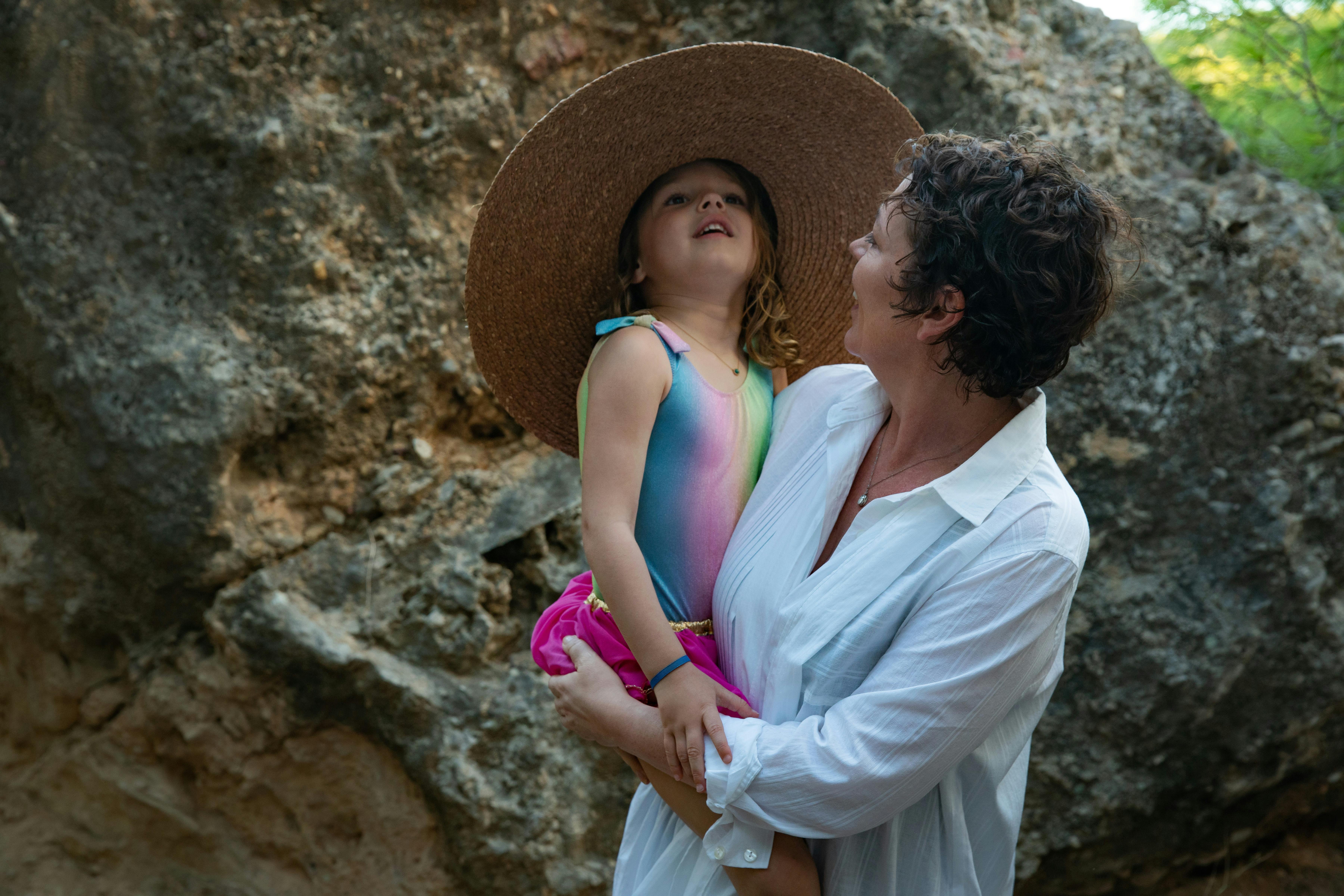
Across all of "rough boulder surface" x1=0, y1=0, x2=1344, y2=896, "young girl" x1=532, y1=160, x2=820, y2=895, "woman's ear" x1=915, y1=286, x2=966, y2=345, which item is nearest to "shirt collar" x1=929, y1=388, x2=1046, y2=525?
"woman's ear" x1=915, y1=286, x2=966, y2=345

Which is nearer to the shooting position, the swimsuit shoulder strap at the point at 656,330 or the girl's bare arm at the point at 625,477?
the girl's bare arm at the point at 625,477

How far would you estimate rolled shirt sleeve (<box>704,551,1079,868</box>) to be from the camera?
1270mm

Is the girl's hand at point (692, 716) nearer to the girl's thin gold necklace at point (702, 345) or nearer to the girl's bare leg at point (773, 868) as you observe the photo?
the girl's bare leg at point (773, 868)

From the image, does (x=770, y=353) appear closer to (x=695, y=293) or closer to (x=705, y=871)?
(x=695, y=293)

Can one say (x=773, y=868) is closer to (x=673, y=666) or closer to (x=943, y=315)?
(x=673, y=666)

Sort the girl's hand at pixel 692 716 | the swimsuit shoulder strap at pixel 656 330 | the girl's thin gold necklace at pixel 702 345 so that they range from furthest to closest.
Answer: the girl's thin gold necklace at pixel 702 345 → the swimsuit shoulder strap at pixel 656 330 → the girl's hand at pixel 692 716

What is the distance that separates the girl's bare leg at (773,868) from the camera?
141 cm

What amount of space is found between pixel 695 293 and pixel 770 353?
20 cm

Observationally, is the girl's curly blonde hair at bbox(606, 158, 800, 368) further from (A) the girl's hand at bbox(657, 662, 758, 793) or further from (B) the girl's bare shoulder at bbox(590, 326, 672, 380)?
(A) the girl's hand at bbox(657, 662, 758, 793)

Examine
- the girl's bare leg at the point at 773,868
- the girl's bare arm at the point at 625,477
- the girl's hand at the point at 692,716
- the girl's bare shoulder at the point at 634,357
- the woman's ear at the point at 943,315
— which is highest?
the woman's ear at the point at 943,315

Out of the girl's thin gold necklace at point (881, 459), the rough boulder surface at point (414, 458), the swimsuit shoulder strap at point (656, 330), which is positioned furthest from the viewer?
the rough boulder surface at point (414, 458)

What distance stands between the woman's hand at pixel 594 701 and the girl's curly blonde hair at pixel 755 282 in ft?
1.94

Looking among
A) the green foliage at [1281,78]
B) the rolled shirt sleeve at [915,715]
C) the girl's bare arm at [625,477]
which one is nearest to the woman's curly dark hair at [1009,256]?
the rolled shirt sleeve at [915,715]

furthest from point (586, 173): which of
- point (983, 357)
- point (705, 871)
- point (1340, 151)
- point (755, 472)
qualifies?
point (1340, 151)
